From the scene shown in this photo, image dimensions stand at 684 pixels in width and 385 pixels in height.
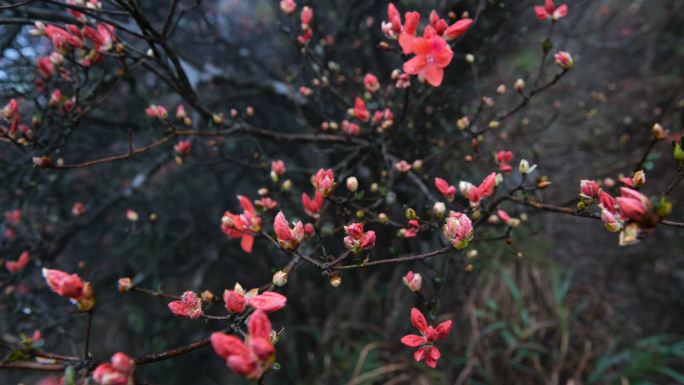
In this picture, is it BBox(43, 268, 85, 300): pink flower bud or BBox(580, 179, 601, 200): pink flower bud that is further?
BBox(580, 179, 601, 200): pink flower bud

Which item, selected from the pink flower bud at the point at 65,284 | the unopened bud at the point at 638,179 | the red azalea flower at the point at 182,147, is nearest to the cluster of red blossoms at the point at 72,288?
the pink flower bud at the point at 65,284

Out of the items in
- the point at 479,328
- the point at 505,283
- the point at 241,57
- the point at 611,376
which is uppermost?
the point at 241,57

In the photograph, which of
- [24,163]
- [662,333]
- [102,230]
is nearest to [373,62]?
[24,163]

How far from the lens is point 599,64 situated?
17.3 feet

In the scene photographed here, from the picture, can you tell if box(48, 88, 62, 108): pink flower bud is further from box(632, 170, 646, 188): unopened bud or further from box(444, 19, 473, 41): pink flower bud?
box(632, 170, 646, 188): unopened bud

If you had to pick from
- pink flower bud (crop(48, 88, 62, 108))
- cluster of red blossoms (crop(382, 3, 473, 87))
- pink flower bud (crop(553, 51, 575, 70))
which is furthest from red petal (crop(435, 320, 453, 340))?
pink flower bud (crop(48, 88, 62, 108))

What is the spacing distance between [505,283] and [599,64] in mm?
3927

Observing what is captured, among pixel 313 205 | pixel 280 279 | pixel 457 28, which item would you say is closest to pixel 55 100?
pixel 313 205

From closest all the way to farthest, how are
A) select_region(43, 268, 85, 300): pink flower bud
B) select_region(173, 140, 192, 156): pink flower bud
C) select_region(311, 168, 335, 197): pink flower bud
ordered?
select_region(43, 268, 85, 300): pink flower bud
select_region(311, 168, 335, 197): pink flower bud
select_region(173, 140, 192, 156): pink flower bud

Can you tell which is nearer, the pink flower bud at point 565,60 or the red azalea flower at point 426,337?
the red azalea flower at point 426,337

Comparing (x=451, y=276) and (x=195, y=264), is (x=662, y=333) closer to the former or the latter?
(x=451, y=276)

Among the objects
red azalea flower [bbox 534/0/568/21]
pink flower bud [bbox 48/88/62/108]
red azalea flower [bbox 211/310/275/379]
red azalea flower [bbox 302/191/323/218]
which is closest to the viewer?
red azalea flower [bbox 211/310/275/379]

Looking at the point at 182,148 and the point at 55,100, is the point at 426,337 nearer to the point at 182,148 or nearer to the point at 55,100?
the point at 182,148

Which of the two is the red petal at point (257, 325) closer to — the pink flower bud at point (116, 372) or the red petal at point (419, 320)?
the pink flower bud at point (116, 372)
